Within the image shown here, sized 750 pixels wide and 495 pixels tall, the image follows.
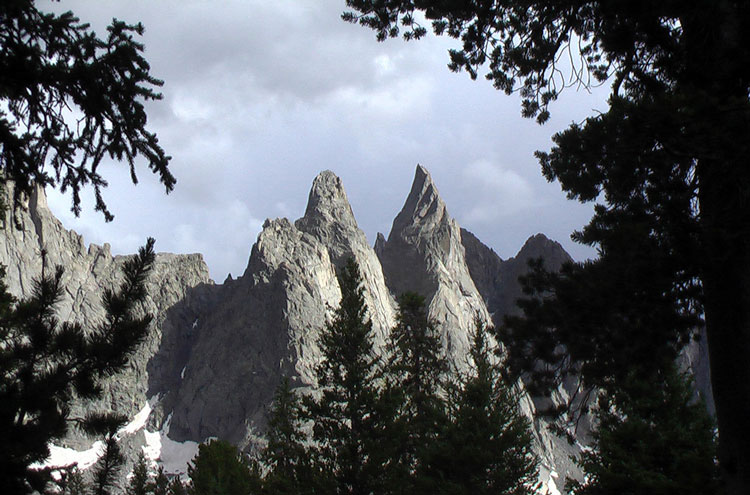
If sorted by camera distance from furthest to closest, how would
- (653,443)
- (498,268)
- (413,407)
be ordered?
(498,268), (413,407), (653,443)

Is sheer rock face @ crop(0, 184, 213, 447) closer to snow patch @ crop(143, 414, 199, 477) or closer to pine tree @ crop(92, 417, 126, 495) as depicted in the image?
snow patch @ crop(143, 414, 199, 477)

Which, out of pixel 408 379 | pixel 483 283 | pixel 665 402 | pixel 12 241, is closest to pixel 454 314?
pixel 483 283

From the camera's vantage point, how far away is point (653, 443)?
17578 mm

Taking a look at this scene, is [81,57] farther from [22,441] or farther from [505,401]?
[505,401]

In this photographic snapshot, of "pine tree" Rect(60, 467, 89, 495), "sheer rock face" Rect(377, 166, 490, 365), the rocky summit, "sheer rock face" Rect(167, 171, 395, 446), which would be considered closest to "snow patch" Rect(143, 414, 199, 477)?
the rocky summit

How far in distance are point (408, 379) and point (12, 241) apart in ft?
414

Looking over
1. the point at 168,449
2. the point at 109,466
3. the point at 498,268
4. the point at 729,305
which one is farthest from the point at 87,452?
the point at 729,305

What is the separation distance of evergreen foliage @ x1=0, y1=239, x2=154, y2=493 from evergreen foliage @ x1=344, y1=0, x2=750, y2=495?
18.2 feet

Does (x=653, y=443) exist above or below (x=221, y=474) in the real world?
below

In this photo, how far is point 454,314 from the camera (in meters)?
139

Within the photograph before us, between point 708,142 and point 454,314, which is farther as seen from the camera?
point 454,314

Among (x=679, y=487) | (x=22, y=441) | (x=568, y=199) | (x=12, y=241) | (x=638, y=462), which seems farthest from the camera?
(x=12, y=241)

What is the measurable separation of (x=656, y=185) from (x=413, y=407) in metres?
24.5

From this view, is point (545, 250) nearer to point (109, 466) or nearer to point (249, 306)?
point (249, 306)
